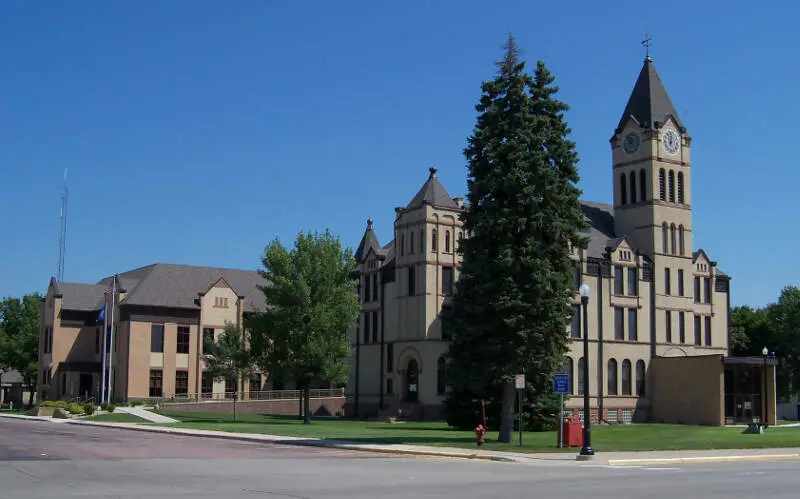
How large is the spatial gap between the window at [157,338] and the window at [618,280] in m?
39.8

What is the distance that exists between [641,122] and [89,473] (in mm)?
60868

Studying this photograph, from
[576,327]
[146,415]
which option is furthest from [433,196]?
[146,415]

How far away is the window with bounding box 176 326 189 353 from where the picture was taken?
266 feet

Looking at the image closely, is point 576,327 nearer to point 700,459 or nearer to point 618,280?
point 618,280

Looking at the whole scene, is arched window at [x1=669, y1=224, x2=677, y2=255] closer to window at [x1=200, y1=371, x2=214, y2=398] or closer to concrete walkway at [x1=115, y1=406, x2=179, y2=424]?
concrete walkway at [x1=115, y1=406, x2=179, y2=424]

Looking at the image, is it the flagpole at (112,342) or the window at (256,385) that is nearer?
the flagpole at (112,342)

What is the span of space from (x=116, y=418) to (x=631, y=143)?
4562 cm

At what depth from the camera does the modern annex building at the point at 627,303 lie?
213 ft

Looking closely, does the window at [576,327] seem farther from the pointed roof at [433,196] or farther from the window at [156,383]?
the window at [156,383]

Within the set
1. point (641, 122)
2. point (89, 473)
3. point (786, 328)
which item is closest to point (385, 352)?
point (641, 122)

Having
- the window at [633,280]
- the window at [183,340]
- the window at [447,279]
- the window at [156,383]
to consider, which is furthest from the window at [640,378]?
the window at [156,383]

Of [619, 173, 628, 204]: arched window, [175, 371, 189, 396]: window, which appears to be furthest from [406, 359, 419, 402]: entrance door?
[175, 371, 189, 396]: window

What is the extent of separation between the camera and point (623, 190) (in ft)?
245

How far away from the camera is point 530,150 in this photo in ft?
125
